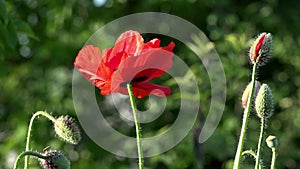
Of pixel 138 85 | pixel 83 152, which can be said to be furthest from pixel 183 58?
pixel 138 85

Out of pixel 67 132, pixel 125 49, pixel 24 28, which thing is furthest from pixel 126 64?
pixel 24 28

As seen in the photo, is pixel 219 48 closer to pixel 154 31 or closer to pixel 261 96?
pixel 154 31

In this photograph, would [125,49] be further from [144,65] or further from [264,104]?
[264,104]

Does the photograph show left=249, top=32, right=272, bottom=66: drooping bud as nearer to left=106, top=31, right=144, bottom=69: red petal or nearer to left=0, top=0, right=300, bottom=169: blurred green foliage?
left=106, top=31, right=144, bottom=69: red petal

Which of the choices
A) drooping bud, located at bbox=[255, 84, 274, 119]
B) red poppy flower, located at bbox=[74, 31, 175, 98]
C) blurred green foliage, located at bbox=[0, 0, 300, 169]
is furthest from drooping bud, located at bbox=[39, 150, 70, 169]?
blurred green foliage, located at bbox=[0, 0, 300, 169]

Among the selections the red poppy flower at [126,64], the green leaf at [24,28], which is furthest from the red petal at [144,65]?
the green leaf at [24,28]
